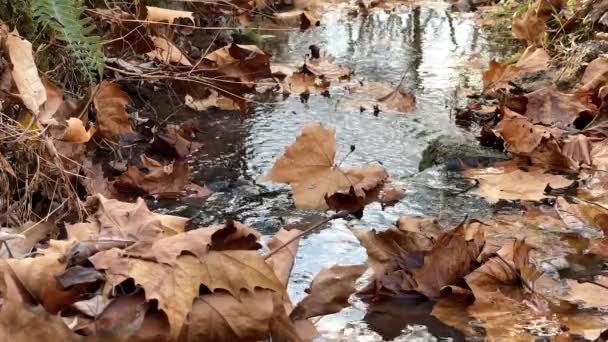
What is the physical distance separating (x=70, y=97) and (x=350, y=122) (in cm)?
97

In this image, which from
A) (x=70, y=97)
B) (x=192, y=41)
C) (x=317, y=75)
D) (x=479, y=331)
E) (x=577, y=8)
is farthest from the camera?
(x=192, y=41)

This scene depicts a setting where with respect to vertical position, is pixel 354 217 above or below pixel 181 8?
below

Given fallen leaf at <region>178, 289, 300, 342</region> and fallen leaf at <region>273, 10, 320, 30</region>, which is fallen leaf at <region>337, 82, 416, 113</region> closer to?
fallen leaf at <region>273, 10, 320, 30</region>

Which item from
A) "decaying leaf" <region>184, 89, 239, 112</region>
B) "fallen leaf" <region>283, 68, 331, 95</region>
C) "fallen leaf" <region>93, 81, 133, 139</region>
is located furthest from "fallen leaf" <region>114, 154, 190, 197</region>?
"fallen leaf" <region>283, 68, 331, 95</region>

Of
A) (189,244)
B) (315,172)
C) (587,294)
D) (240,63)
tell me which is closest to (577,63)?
(240,63)

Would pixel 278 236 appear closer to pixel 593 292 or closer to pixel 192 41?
pixel 593 292

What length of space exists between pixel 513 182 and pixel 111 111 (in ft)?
3.79

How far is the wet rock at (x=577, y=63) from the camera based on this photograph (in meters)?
3.09

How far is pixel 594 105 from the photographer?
8.87ft

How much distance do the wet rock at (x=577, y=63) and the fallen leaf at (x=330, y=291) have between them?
6.10 feet

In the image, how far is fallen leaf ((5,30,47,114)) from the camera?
1.78 m

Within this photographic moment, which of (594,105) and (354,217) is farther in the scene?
(594,105)

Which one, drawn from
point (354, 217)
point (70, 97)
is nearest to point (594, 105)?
point (354, 217)

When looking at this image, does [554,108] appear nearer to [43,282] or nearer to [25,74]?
[25,74]
